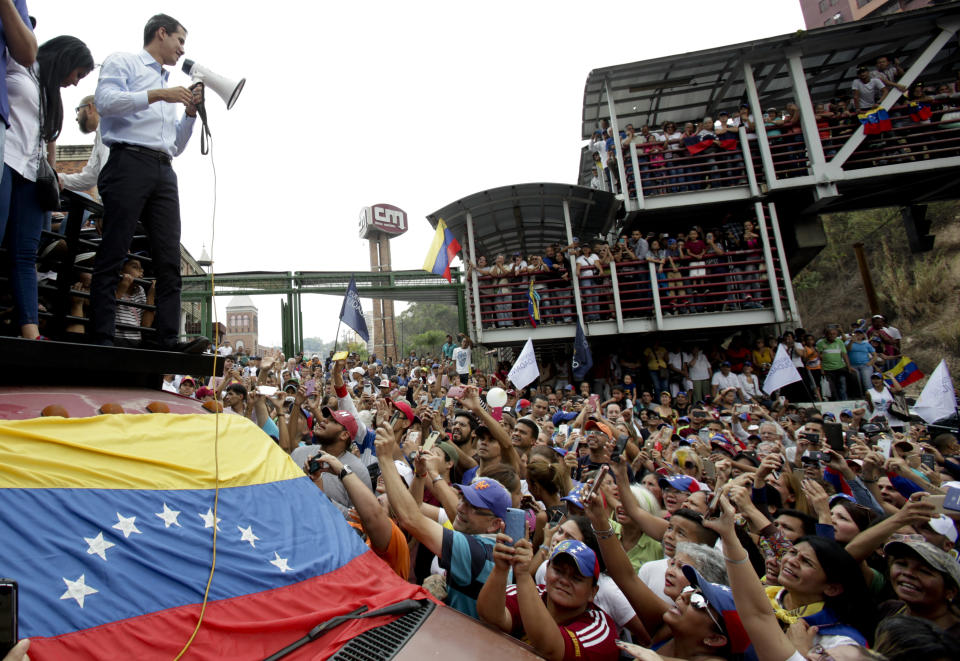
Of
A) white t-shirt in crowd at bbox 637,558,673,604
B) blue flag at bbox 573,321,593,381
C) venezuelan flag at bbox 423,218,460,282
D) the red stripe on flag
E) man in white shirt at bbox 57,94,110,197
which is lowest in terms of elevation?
white t-shirt in crowd at bbox 637,558,673,604

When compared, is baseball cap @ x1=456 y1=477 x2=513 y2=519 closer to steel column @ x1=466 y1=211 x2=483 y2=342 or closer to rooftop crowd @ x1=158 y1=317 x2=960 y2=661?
rooftop crowd @ x1=158 y1=317 x2=960 y2=661

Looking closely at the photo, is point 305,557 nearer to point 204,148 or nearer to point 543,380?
point 204,148

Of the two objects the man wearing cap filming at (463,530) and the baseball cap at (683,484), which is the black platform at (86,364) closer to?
the man wearing cap filming at (463,530)

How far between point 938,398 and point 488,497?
7.29 m

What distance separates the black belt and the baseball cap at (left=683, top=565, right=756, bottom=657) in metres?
3.38

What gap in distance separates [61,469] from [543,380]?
13.0 meters

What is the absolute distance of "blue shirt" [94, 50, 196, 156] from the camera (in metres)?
2.79

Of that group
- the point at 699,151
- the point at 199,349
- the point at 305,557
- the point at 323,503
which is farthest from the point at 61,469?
the point at 699,151

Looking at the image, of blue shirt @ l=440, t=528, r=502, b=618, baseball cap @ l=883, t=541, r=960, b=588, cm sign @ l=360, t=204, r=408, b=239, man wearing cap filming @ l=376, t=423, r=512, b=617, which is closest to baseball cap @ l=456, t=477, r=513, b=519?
man wearing cap filming @ l=376, t=423, r=512, b=617

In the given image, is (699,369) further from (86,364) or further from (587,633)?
(86,364)

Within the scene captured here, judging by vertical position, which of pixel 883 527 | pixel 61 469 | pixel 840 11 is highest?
pixel 840 11

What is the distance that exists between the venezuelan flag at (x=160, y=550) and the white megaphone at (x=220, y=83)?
168cm

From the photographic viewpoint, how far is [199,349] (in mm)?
3113

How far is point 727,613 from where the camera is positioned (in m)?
2.37
